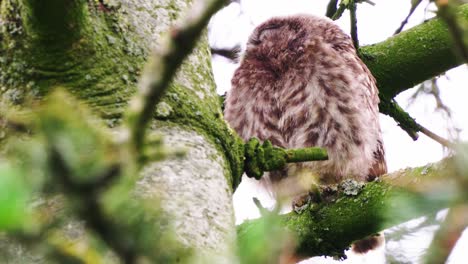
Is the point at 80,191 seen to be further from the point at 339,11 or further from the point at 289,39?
the point at 289,39

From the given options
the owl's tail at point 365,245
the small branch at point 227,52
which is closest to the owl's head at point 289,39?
the small branch at point 227,52

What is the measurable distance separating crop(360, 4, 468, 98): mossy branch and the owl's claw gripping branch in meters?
1.43

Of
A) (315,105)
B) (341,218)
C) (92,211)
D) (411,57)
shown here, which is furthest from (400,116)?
(92,211)

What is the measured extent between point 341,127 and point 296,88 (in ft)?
0.96

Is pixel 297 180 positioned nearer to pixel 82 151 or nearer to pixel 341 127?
pixel 341 127

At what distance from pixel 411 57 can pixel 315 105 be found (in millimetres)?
514

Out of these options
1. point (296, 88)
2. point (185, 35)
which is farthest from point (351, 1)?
point (185, 35)

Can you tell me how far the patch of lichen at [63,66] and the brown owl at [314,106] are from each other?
157 centimetres

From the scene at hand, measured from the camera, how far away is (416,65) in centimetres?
322

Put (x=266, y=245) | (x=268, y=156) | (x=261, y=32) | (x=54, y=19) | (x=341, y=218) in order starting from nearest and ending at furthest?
(x=266, y=245)
(x=54, y=19)
(x=268, y=156)
(x=341, y=218)
(x=261, y=32)

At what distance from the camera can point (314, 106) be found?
3.19m

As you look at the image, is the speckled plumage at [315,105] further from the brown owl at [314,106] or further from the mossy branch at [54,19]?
the mossy branch at [54,19]

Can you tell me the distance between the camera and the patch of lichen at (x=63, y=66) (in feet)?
4.80

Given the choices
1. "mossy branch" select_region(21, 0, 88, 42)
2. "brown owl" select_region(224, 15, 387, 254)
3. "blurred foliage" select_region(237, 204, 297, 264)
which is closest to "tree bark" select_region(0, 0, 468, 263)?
"mossy branch" select_region(21, 0, 88, 42)
